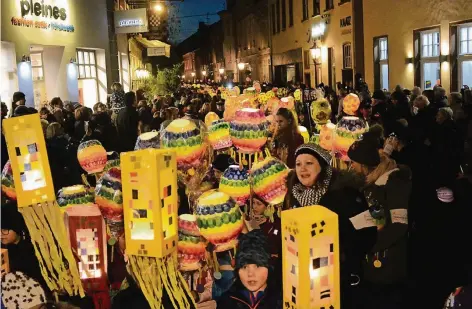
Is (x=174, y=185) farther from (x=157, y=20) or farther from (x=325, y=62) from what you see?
(x=157, y=20)

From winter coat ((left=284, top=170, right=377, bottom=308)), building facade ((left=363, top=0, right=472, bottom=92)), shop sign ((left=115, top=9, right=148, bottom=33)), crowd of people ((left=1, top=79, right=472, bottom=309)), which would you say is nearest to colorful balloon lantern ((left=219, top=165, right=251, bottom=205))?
crowd of people ((left=1, top=79, right=472, bottom=309))

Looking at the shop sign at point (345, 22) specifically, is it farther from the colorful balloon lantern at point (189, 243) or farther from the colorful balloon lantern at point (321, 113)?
the colorful balloon lantern at point (189, 243)

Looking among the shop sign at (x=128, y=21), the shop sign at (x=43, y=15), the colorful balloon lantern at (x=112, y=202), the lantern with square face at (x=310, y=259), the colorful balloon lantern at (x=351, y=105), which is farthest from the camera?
the shop sign at (x=128, y=21)

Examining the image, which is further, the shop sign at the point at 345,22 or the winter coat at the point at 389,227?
the shop sign at the point at 345,22

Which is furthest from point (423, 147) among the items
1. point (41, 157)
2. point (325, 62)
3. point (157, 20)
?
point (157, 20)

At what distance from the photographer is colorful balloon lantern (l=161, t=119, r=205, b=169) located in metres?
4.18

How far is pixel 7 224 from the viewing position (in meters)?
4.03

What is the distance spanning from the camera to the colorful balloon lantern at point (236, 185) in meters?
4.05

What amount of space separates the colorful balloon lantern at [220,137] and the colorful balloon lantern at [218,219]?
1.71 metres

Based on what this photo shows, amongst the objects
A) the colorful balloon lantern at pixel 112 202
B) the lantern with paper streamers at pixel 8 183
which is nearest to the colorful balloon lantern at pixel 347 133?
the colorful balloon lantern at pixel 112 202

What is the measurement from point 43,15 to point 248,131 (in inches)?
426

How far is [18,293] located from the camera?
3.41 metres

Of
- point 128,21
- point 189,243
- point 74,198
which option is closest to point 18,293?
point 74,198

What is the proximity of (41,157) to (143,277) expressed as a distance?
0.92m
